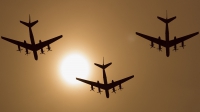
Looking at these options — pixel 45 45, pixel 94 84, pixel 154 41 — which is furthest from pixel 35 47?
pixel 154 41

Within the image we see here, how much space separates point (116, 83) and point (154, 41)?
601 inches

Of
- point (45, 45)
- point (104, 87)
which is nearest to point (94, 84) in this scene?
point (104, 87)

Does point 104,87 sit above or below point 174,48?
below

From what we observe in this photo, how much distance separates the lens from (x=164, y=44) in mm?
86375

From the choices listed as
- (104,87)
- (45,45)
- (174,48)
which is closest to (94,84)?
(104,87)

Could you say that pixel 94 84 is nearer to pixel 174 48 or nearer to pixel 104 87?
pixel 104 87

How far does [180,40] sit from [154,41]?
6.76m

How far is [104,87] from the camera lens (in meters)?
89.1

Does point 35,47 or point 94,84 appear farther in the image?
point 94,84

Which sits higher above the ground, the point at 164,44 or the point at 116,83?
the point at 164,44

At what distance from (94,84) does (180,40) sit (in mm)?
25900

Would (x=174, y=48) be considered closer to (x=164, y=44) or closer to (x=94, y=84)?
(x=164, y=44)

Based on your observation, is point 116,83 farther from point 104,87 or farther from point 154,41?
point 154,41

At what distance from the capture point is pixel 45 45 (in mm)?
87438
